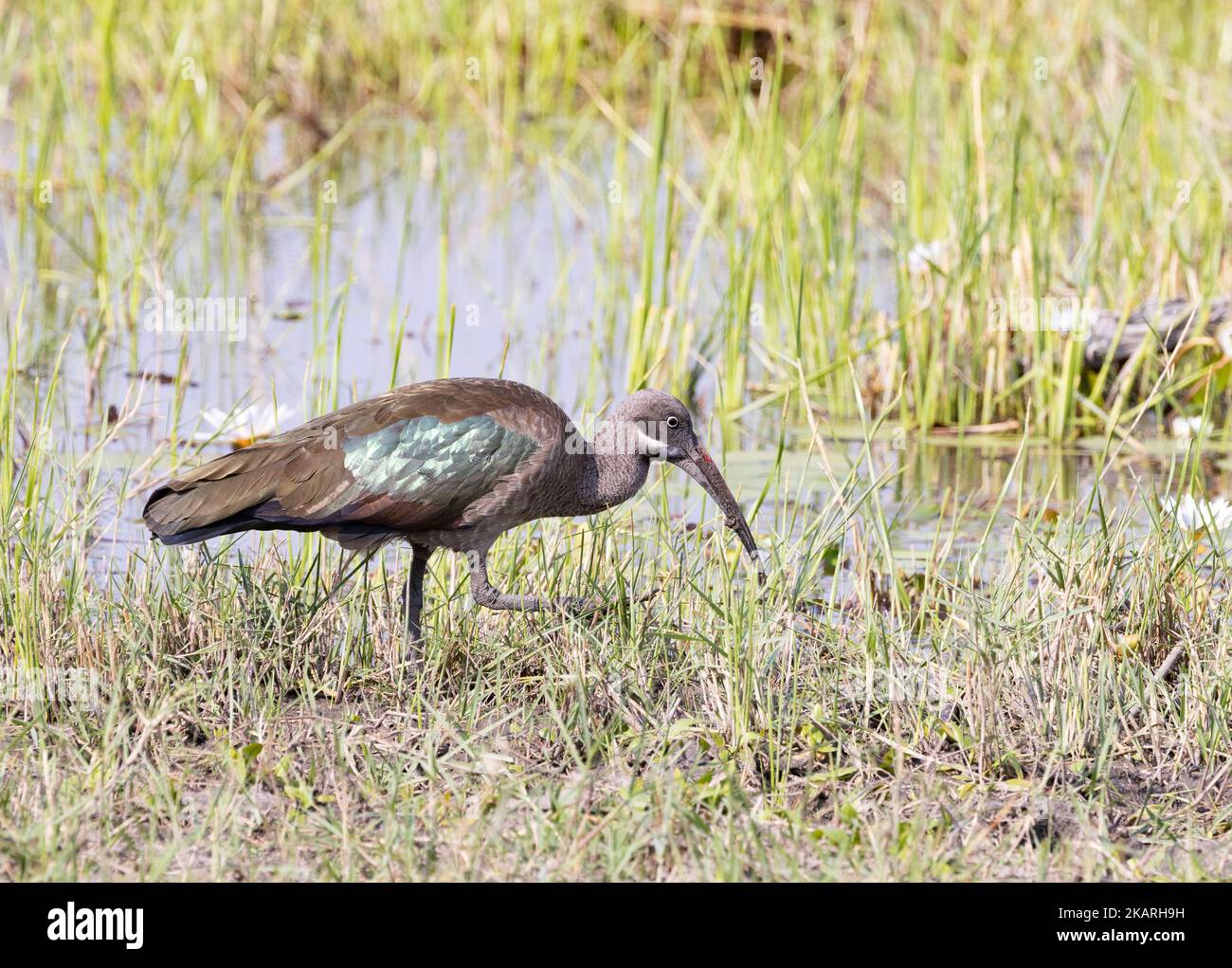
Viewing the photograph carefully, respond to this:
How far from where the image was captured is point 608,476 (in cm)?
462

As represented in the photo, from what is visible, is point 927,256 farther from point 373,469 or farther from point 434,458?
point 373,469

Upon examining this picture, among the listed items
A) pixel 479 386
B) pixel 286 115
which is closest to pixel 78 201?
pixel 286 115

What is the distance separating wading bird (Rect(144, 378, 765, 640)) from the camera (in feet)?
14.0

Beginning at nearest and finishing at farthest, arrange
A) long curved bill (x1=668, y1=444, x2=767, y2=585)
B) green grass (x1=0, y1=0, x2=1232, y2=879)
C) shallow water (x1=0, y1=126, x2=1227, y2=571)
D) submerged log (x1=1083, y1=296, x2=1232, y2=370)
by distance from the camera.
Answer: green grass (x1=0, y1=0, x2=1232, y2=879) < long curved bill (x1=668, y1=444, x2=767, y2=585) < shallow water (x1=0, y1=126, x2=1227, y2=571) < submerged log (x1=1083, y1=296, x2=1232, y2=370)

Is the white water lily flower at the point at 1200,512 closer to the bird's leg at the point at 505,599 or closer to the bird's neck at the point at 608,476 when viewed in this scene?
the bird's neck at the point at 608,476

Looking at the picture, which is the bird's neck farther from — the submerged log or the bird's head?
the submerged log

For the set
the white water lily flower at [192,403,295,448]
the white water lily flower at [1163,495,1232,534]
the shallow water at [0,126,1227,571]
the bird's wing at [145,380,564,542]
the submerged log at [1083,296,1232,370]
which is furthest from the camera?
the submerged log at [1083,296,1232,370]

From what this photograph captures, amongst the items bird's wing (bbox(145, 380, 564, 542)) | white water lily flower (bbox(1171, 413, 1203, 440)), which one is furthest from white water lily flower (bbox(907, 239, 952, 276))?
bird's wing (bbox(145, 380, 564, 542))

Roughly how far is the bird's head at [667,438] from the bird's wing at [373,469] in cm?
29

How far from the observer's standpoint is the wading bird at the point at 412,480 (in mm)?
4258

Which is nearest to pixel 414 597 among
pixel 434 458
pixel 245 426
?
pixel 434 458

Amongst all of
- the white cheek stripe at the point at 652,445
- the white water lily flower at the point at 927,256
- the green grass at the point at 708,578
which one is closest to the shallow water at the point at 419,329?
the green grass at the point at 708,578

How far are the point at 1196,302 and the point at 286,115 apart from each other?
21.9ft

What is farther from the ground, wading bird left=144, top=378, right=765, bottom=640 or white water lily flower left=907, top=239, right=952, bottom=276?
white water lily flower left=907, top=239, right=952, bottom=276
